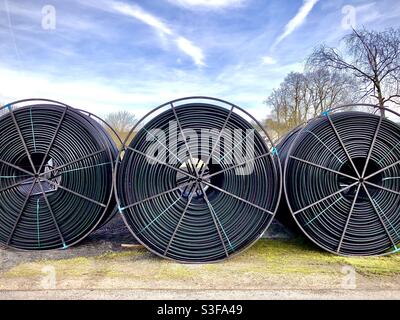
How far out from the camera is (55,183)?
13.9 feet

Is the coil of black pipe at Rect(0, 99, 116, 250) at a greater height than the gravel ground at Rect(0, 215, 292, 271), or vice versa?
the coil of black pipe at Rect(0, 99, 116, 250)

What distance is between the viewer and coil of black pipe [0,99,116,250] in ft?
13.9

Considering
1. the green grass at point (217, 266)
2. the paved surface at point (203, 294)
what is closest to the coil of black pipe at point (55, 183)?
the green grass at point (217, 266)

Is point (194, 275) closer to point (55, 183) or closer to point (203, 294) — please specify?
point (203, 294)

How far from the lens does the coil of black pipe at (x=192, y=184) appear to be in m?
3.97

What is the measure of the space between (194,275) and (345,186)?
2184 millimetres

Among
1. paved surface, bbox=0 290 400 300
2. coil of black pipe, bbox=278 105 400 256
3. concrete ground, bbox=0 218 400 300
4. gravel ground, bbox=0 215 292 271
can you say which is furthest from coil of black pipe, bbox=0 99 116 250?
coil of black pipe, bbox=278 105 400 256

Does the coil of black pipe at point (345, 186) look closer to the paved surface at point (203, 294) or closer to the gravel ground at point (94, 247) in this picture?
the gravel ground at point (94, 247)

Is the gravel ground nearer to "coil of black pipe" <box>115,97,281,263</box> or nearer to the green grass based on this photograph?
the green grass

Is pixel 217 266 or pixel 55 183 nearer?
pixel 217 266

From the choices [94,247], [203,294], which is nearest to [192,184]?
[203,294]

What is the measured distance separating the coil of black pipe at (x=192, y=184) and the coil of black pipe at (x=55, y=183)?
45 cm

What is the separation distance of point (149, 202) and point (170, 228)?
15.8 inches

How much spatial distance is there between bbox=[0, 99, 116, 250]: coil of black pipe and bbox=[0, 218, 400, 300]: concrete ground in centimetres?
27
